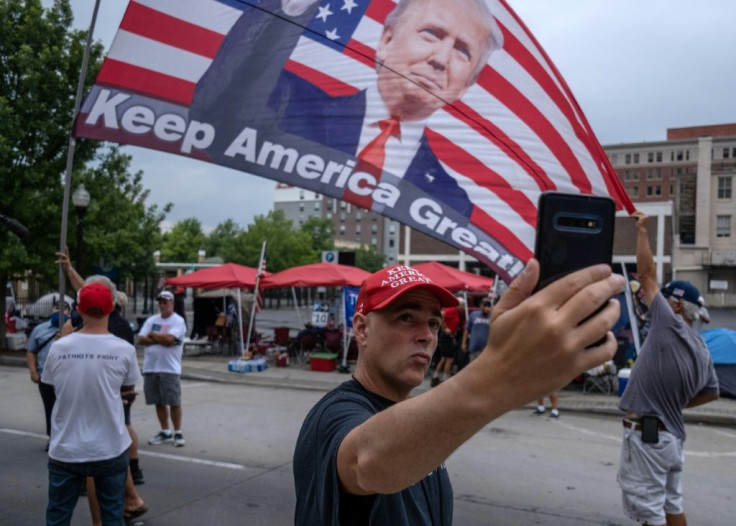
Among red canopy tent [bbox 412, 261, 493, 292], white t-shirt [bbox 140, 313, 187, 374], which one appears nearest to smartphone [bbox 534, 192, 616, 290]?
A: white t-shirt [bbox 140, 313, 187, 374]

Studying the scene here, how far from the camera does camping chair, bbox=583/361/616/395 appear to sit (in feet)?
40.4

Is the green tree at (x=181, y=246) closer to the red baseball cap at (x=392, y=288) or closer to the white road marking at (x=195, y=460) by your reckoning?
the white road marking at (x=195, y=460)

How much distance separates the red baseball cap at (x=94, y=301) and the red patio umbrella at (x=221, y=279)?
12703 mm

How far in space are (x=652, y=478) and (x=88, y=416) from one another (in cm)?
352

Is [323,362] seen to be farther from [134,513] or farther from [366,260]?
[366,260]

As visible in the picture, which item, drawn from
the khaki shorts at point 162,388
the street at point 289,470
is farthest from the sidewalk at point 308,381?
the khaki shorts at point 162,388

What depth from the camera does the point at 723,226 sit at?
67625 millimetres

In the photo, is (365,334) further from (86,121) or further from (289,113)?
(86,121)

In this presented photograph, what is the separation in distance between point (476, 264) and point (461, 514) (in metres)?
62.7

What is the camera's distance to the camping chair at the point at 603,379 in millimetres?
12305

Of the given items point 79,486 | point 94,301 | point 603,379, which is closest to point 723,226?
point 603,379

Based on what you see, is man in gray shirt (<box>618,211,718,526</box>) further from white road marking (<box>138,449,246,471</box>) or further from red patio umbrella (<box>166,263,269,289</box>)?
red patio umbrella (<box>166,263,269,289</box>)

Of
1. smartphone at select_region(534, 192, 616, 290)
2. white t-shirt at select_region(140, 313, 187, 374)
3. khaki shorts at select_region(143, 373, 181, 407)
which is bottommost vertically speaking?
khaki shorts at select_region(143, 373, 181, 407)

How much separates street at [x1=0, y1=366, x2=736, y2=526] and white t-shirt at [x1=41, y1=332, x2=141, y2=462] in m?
1.72
